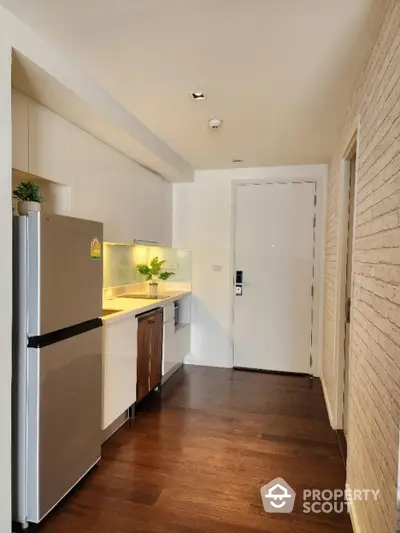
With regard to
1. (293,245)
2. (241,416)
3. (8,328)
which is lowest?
(241,416)

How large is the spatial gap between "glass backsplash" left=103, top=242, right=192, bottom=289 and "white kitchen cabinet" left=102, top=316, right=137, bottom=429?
0.90 m

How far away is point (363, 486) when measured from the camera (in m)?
1.72

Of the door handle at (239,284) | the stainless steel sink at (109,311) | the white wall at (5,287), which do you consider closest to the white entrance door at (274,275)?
the door handle at (239,284)

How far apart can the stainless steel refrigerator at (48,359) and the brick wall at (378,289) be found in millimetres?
1538

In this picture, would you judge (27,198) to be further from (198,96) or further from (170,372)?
(170,372)

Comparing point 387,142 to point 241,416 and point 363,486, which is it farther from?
point 241,416

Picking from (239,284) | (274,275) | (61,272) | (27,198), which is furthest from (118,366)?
(274,275)

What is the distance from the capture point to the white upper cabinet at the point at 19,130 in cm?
200

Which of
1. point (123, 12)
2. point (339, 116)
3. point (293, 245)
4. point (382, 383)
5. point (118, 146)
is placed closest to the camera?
point (382, 383)

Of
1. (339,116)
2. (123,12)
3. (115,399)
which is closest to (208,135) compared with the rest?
(339,116)

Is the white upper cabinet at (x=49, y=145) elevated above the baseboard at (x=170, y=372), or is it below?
above

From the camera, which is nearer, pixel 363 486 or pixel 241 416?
pixel 363 486

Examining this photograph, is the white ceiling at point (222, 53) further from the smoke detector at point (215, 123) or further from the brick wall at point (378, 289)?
the brick wall at point (378, 289)

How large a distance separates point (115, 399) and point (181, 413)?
74 cm
